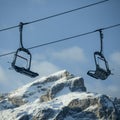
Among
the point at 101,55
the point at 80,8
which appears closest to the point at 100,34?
the point at 101,55

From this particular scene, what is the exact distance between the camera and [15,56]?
82.8 ft

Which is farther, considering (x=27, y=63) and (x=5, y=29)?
(x=27, y=63)

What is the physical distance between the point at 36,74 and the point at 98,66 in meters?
4.06

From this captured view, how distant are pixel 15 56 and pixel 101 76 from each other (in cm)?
559

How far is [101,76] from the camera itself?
84.4 feet

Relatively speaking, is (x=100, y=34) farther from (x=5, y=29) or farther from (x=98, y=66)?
(x=5, y=29)

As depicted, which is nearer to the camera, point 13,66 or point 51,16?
point 51,16

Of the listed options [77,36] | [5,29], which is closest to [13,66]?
[5,29]

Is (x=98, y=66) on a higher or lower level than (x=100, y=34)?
lower

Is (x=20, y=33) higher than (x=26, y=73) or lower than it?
higher

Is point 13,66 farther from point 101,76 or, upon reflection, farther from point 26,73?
point 101,76

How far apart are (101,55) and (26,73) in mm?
5062

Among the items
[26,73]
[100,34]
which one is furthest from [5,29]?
[100,34]

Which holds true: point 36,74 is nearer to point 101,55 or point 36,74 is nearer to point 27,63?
point 27,63
